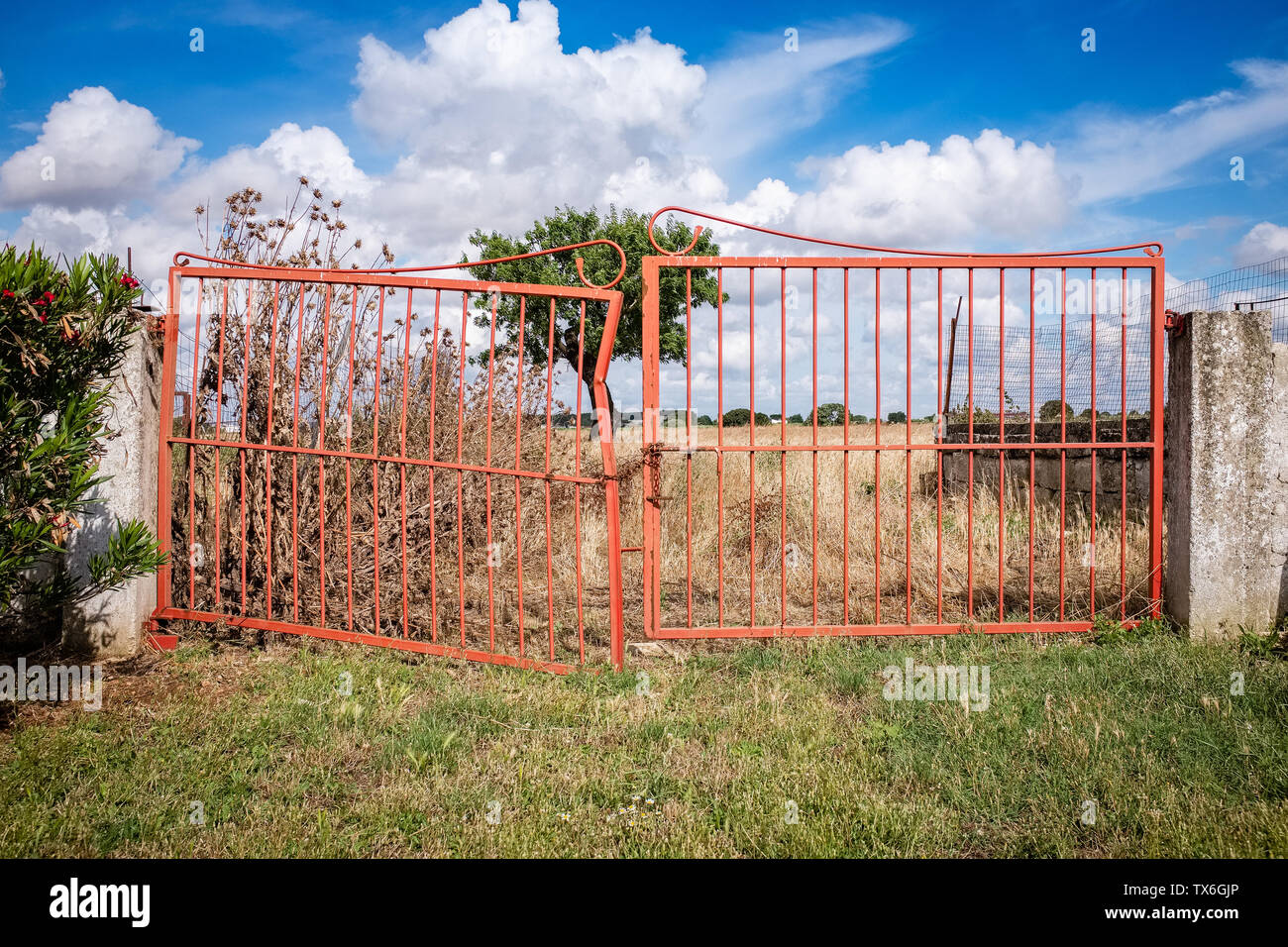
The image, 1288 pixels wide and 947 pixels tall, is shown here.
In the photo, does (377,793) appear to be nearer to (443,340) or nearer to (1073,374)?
(443,340)

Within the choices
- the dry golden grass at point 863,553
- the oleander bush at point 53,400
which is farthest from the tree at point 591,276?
the oleander bush at point 53,400

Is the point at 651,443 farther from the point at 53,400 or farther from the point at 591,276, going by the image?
the point at 591,276

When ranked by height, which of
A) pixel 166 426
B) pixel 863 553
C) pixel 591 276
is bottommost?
pixel 863 553

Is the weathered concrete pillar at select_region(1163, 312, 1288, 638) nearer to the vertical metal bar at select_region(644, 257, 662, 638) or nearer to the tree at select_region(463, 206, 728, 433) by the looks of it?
the vertical metal bar at select_region(644, 257, 662, 638)

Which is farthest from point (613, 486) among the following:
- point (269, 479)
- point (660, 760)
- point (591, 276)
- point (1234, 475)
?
point (591, 276)

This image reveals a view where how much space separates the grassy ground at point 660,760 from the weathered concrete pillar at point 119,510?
362 mm

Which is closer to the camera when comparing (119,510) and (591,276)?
(119,510)

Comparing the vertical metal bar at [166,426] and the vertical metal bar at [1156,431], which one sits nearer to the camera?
the vertical metal bar at [166,426]

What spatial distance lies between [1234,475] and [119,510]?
7.31 m

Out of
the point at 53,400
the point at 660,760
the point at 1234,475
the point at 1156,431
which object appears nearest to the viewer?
the point at 660,760

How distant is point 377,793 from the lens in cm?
332

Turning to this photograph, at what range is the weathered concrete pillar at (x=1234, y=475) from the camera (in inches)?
205

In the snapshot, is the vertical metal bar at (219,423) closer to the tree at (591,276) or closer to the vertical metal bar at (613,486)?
the vertical metal bar at (613,486)

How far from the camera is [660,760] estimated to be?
3590mm
